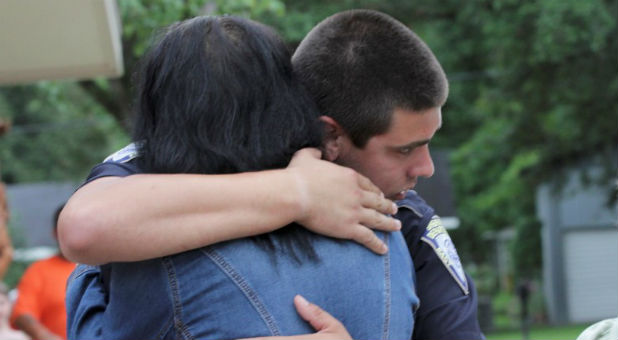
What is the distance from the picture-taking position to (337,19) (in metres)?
1.88

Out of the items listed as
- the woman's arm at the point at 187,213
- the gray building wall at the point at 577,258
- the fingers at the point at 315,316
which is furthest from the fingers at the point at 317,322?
the gray building wall at the point at 577,258

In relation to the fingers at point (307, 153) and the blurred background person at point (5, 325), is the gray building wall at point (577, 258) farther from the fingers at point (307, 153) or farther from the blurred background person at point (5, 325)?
the fingers at point (307, 153)

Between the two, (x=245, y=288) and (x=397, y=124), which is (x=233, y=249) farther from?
(x=397, y=124)

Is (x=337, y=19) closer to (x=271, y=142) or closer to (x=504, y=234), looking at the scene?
(x=271, y=142)

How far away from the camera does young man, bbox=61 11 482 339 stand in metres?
1.43

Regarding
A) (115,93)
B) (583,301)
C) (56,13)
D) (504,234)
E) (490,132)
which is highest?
(56,13)

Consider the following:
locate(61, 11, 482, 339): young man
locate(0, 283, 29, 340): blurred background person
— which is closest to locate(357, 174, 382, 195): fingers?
locate(61, 11, 482, 339): young man

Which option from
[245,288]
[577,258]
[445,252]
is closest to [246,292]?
[245,288]

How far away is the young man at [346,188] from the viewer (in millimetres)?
1433

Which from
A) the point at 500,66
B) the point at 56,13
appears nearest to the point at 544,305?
the point at 500,66

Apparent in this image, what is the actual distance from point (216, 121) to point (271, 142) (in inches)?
3.9

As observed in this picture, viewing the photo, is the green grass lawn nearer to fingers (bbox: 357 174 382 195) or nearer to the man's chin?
the man's chin

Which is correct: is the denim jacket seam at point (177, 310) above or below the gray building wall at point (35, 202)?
above

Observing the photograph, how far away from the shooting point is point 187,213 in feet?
4.75
